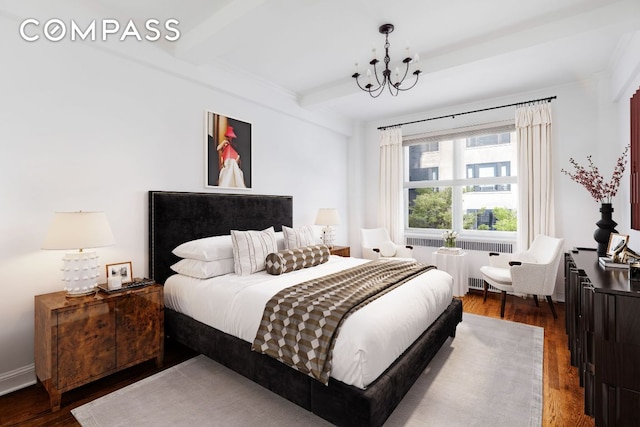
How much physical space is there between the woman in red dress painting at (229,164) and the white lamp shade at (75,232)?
150cm

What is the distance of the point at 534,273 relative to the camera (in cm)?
363

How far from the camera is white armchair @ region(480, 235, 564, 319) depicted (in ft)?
11.8

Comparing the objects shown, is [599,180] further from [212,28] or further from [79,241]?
[79,241]

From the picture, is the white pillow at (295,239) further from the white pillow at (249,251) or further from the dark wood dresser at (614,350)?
the dark wood dresser at (614,350)

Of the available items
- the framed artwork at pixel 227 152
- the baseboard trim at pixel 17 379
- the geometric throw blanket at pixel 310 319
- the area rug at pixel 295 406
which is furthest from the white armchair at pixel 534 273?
the baseboard trim at pixel 17 379

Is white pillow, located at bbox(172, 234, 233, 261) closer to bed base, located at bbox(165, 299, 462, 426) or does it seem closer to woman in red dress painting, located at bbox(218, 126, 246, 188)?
bed base, located at bbox(165, 299, 462, 426)

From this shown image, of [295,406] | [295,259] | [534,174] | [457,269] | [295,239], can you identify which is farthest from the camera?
[457,269]

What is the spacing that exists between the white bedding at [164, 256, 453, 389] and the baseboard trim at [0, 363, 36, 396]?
101 centimetres

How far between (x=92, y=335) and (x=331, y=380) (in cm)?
173

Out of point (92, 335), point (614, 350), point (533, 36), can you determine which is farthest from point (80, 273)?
point (533, 36)

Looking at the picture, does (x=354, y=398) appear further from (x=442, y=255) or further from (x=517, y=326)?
(x=442, y=255)

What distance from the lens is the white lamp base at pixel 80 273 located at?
7.42 ft

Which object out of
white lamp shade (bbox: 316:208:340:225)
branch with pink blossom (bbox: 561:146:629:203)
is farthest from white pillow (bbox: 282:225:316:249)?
branch with pink blossom (bbox: 561:146:629:203)

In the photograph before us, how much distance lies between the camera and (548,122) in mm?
4199
